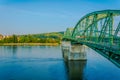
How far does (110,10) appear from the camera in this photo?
23203mm

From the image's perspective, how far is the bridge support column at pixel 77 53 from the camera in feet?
169

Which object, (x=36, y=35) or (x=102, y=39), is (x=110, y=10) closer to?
(x=102, y=39)

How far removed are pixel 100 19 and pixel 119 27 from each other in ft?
33.0

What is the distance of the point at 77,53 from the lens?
52.2 m

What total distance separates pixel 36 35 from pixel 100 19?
503 ft

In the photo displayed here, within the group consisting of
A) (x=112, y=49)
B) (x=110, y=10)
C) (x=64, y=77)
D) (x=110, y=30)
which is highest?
(x=110, y=10)

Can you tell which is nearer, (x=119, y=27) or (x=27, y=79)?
(x=119, y=27)

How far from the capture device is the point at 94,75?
34.6m

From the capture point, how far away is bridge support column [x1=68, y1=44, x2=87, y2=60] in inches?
2032

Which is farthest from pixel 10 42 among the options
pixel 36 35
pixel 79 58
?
pixel 79 58

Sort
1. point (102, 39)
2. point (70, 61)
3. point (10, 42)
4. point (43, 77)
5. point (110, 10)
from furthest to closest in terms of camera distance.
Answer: point (10, 42)
point (70, 61)
point (43, 77)
point (102, 39)
point (110, 10)

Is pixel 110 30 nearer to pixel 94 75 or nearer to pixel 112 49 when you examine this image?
pixel 112 49

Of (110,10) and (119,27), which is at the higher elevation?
(110,10)

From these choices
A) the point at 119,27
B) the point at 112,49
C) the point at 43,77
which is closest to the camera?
the point at 112,49
